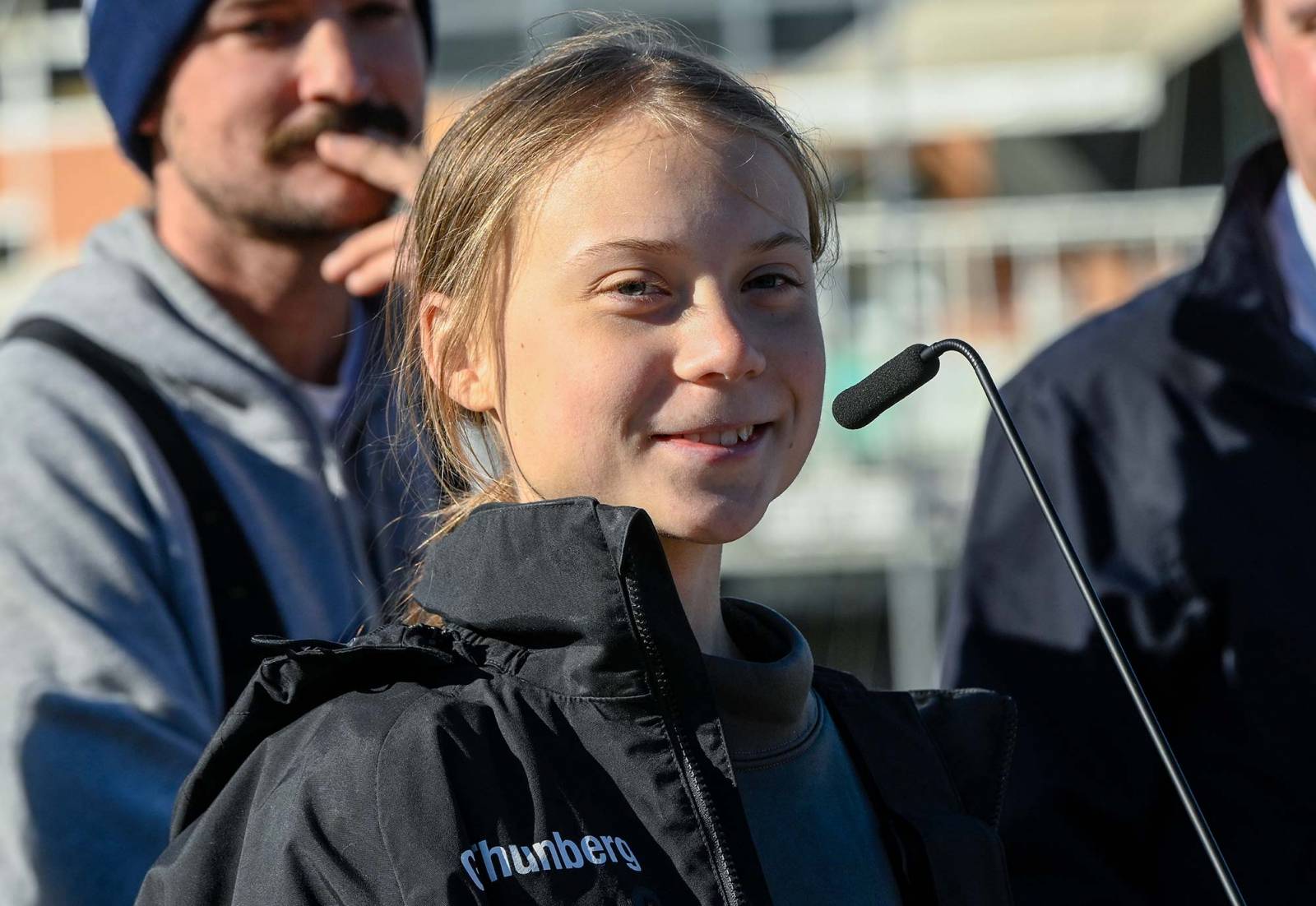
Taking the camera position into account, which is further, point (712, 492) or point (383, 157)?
point (383, 157)

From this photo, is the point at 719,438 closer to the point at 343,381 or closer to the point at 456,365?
the point at 456,365

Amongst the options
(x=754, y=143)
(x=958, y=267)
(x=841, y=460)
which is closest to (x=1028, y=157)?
(x=958, y=267)

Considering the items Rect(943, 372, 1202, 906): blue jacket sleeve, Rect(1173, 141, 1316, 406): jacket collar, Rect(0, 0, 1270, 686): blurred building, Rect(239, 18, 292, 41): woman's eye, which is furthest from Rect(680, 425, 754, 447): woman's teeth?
Rect(0, 0, 1270, 686): blurred building

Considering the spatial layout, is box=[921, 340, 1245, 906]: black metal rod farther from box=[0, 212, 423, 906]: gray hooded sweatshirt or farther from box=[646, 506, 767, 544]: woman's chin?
box=[0, 212, 423, 906]: gray hooded sweatshirt

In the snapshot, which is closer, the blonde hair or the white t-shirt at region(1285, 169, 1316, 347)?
the blonde hair

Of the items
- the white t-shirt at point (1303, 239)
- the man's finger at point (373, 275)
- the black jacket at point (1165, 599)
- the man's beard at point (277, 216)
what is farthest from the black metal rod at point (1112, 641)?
the man's beard at point (277, 216)

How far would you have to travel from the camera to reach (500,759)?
1.30m

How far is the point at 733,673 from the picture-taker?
145 centimetres

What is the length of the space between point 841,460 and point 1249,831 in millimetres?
6923

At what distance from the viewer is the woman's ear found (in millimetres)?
1538

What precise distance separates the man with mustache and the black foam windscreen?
1.96ft

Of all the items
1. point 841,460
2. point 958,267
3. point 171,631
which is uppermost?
point 171,631

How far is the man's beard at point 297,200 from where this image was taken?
2338 millimetres

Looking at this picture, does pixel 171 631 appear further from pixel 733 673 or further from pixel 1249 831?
pixel 1249 831
